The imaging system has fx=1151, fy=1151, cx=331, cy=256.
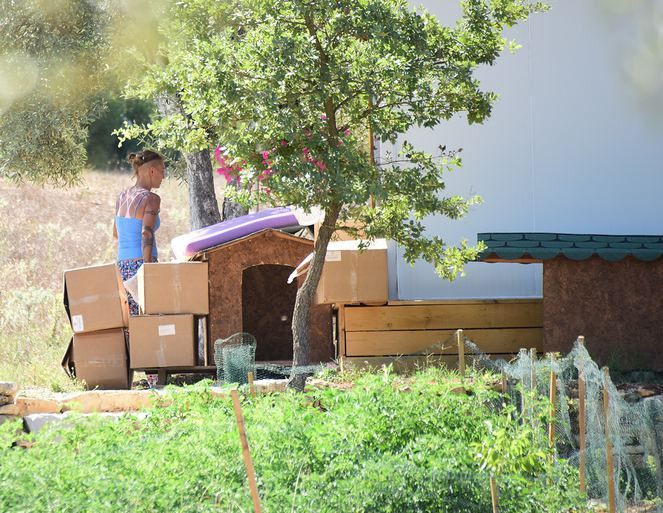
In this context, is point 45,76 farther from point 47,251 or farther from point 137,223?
point 47,251

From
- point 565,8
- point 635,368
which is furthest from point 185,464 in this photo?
point 565,8

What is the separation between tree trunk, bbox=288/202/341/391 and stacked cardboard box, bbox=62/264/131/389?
2.61m

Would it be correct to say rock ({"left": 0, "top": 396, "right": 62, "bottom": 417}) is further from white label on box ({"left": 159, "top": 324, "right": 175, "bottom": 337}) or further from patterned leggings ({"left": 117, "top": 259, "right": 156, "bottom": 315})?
patterned leggings ({"left": 117, "top": 259, "right": 156, "bottom": 315})

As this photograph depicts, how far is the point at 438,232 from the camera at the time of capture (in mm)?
11109

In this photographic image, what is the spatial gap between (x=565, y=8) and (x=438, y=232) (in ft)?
8.28

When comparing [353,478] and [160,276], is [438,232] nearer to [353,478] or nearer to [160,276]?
[160,276]

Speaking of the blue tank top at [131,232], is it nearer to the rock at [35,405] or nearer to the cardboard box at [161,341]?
the cardboard box at [161,341]

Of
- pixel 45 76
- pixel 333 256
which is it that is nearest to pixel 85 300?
pixel 333 256

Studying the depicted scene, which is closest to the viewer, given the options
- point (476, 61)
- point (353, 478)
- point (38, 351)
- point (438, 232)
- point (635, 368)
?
point (353, 478)

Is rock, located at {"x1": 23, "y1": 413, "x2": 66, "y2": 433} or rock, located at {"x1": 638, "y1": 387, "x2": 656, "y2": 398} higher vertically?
rock, located at {"x1": 638, "y1": 387, "x2": 656, "y2": 398}

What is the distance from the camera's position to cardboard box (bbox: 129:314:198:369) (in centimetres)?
1134

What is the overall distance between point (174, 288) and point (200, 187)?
123 inches

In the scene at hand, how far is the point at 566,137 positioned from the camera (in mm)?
11234

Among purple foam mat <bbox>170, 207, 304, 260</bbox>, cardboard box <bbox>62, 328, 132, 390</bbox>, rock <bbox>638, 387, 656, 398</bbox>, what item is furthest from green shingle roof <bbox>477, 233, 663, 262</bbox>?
cardboard box <bbox>62, 328, 132, 390</bbox>
